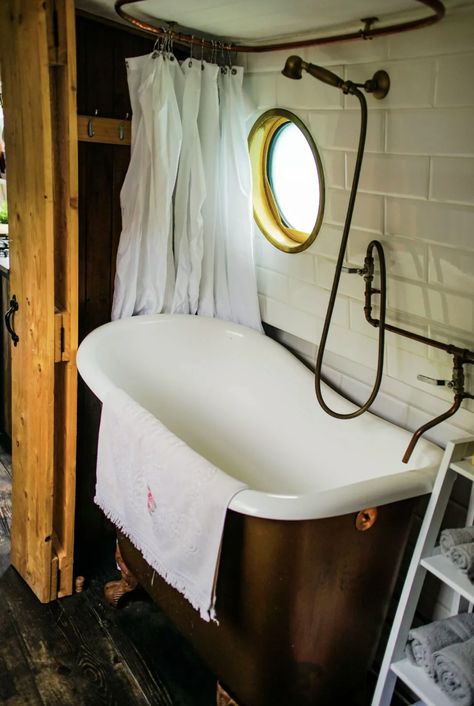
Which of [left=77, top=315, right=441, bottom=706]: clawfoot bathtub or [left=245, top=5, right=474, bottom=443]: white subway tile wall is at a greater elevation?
[left=245, top=5, right=474, bottom=443]: white subway tile wall

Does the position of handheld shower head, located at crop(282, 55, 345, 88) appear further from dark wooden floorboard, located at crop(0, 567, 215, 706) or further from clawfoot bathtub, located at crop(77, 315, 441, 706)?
dark wooden floorboard, located at crop(0, 567, 215, 706)

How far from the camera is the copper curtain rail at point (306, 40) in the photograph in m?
1.80

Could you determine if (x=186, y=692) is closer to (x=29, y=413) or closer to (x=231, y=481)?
(x=231, y=481)

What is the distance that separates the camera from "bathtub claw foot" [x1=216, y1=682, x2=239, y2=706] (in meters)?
2.00

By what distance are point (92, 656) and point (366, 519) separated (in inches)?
44.5

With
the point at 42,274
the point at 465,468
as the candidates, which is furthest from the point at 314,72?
the point at 465,468

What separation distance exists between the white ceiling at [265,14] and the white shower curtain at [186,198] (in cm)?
14

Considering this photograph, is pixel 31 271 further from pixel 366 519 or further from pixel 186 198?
pixel 366 519

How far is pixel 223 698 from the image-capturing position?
203cm

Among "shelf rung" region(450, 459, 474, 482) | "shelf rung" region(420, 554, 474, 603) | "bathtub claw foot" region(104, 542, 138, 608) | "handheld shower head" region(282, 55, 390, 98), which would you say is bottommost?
"bathtub claw foot" region(104, 542, 138, 608)

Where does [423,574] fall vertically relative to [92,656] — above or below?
above

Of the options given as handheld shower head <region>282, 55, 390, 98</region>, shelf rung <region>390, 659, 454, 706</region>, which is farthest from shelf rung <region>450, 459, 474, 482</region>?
handheld shower head <region>282, 55, 390, 98</region>

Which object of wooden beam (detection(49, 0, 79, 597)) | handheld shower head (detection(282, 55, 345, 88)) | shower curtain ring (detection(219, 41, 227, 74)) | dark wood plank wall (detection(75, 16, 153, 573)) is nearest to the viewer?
handheld shower head (detection(282, 55, 345, 88))

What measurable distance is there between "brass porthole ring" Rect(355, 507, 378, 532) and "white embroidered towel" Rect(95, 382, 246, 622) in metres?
0.31
